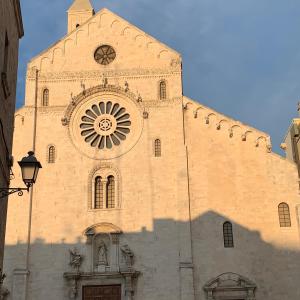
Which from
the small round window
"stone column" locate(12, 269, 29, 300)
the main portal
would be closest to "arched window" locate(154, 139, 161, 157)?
the small round window

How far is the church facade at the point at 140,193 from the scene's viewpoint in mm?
24922

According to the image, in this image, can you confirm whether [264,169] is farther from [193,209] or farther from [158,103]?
[158,103]

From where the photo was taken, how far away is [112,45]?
29125mm

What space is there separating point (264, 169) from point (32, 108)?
11266 mm

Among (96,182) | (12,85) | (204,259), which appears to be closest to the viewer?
(12,85)

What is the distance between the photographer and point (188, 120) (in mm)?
27391

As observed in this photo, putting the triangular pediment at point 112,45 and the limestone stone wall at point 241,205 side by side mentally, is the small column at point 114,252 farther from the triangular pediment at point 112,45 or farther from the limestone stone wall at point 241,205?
the triangular pediment at point 112,45

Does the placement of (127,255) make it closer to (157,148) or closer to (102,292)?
(102,292)

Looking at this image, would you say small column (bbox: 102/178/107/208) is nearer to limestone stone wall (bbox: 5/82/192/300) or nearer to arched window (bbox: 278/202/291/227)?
limestone stone wall (bbox: 5/82/192/300)

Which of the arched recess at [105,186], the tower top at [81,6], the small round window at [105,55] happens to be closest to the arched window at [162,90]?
the small round window at [105,55]

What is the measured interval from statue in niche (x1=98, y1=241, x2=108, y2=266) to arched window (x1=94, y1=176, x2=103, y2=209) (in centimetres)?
176

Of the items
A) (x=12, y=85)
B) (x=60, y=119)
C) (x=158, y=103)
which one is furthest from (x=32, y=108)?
(x=12, y=85)

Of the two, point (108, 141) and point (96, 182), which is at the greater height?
point (108, 141)

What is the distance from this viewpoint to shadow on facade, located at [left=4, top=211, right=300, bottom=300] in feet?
80.8
